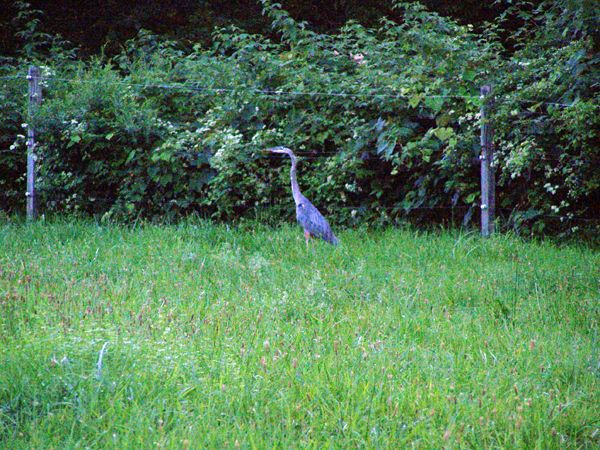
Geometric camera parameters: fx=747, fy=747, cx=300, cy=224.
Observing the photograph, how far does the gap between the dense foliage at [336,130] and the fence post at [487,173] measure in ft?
0.38

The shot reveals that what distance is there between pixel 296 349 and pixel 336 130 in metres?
4.70

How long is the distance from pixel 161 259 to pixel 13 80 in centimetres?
467

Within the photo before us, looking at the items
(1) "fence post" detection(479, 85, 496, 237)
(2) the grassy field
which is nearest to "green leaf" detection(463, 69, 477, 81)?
(1) "fence post" detection(479, 85, 496, 237)

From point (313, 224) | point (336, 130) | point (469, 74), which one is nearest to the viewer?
point (313, 224)

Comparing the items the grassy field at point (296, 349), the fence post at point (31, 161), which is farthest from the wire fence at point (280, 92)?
the grassy field at point (296, 349)

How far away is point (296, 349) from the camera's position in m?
3.98

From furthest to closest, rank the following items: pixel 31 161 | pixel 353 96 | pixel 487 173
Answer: pixel 31 161, pixel 353 96, pixel 487 173

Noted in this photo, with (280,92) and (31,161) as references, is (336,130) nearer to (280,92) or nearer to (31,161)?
(280,92)

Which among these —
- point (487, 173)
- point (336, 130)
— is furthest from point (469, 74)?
point (336, 130)

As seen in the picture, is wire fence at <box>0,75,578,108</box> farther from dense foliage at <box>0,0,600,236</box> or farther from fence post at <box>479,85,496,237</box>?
fence post at <box>479,85,496,237</box>

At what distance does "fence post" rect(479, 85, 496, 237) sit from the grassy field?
101 cm

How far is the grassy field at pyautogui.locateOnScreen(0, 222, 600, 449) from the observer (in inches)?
120

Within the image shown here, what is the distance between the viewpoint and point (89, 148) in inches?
343

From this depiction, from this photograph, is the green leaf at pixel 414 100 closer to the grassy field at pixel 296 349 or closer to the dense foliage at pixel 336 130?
the dense foliage at pixel 336 130
